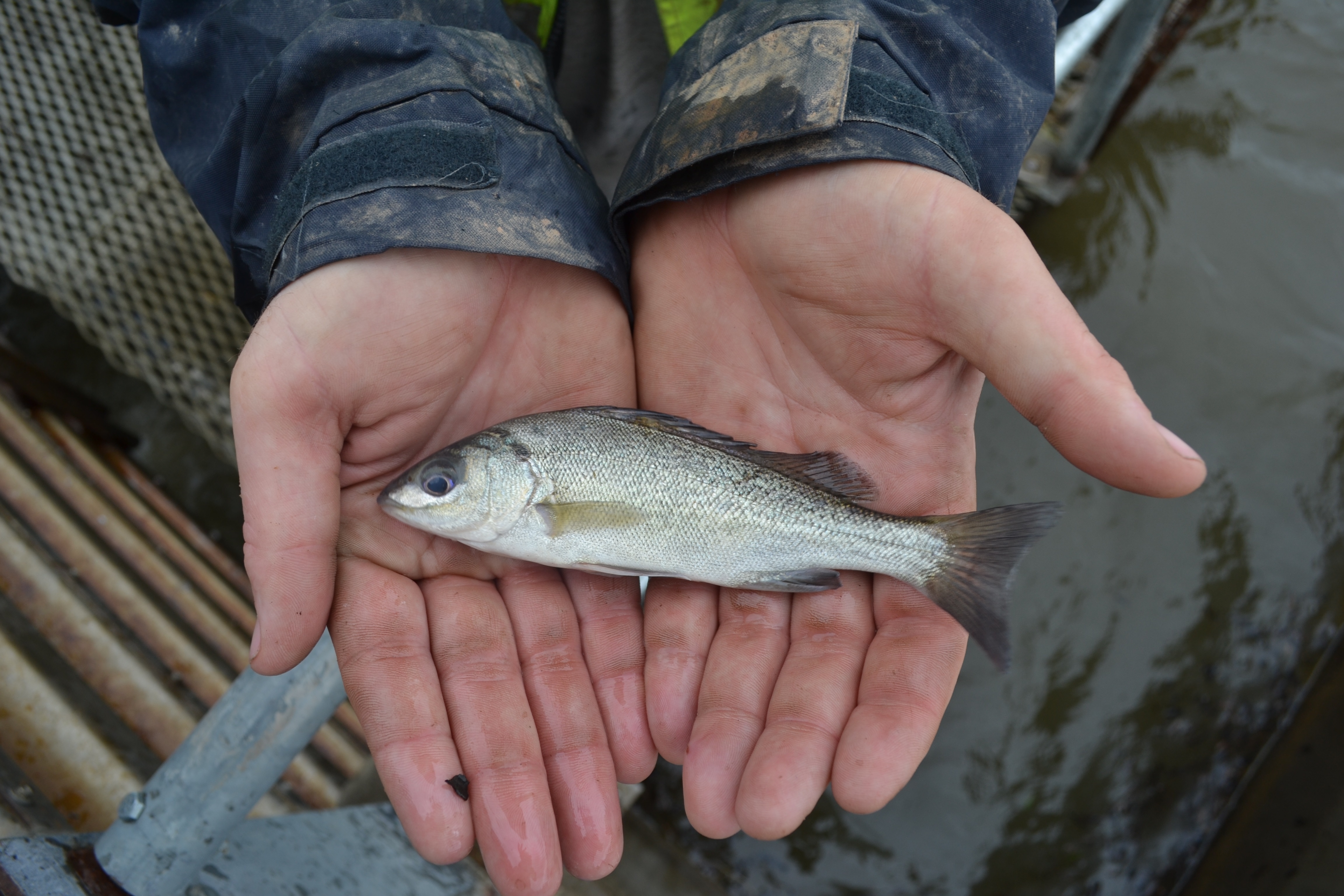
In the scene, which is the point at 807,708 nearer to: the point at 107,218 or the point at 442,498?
the point at 442,498

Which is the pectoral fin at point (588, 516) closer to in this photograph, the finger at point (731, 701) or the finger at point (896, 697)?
the finger at point (731, 701)

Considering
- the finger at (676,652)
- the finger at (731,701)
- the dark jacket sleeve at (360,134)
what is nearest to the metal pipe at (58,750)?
the dark jacket sleeve at (360,134)

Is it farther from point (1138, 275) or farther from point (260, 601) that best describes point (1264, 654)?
point (260, 601)

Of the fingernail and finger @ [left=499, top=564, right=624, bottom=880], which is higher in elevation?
the fingernail

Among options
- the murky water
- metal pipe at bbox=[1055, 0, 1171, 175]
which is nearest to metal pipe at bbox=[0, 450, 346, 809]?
the murky water

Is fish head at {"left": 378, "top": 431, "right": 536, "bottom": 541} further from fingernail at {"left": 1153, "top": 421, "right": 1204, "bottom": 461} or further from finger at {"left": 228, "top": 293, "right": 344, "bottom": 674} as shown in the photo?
fingernail at {"left": 1153, "top": 421, "right": 1204, "bottom": 461}

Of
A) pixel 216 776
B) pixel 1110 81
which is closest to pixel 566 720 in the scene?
pixel 216 776

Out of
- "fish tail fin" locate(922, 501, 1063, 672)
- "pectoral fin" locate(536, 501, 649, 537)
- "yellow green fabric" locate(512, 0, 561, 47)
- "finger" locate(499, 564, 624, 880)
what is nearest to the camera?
"finger" locate(499, 564, 624, 880)
